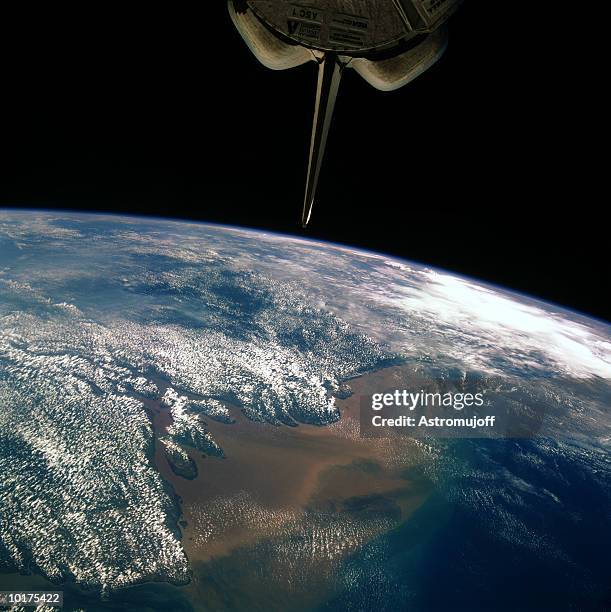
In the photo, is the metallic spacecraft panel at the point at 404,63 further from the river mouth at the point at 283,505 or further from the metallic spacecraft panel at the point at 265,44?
the river mouth at the point at 283,505

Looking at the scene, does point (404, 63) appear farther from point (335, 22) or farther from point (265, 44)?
point (265, 44)

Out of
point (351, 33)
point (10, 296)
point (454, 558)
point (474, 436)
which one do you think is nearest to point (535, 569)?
point (454, 558)

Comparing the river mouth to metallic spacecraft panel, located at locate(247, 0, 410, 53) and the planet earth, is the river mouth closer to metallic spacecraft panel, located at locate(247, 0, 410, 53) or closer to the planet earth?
the planet earth

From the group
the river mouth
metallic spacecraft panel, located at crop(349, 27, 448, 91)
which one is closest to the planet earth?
the river mouth

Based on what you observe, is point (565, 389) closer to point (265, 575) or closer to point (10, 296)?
point (265, 575)

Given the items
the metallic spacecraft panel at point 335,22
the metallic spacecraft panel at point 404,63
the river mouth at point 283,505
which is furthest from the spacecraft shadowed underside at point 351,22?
the river mouth at point 283,505

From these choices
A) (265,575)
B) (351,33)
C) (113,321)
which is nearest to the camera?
(351,33)
